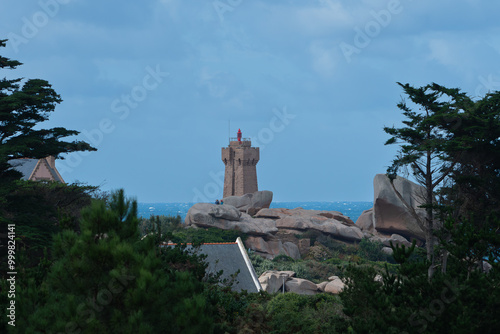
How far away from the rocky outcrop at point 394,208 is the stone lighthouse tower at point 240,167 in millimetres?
18652

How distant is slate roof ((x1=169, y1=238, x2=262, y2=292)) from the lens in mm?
24734

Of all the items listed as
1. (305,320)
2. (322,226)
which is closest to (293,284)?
(305,320)

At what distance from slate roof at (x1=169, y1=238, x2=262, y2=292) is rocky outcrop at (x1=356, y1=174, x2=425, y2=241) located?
77.3ft

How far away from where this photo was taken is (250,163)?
6462cm

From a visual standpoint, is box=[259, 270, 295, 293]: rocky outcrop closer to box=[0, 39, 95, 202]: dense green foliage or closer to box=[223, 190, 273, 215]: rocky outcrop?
box=[0, 39, 95, 202]: dense green foliage

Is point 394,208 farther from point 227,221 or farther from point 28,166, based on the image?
point 28,166

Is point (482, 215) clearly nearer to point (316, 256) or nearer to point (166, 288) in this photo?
point (166, 288)

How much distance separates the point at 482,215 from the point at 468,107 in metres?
5.23

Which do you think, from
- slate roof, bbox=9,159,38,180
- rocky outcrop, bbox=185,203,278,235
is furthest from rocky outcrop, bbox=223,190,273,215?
slate roof, bbox=9,159,38,180

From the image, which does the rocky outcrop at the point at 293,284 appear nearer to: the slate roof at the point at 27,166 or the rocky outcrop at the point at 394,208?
the rocky outcrop at the point at 394,208

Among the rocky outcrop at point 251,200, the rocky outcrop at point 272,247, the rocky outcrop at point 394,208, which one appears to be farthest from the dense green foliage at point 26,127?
the rocky outcrop at point 251,200

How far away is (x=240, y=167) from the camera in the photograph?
64.0m

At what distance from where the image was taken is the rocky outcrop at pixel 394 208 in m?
46.8

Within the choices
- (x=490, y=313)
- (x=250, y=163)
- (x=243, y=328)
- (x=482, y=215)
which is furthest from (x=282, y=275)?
(x=250, y=163)
